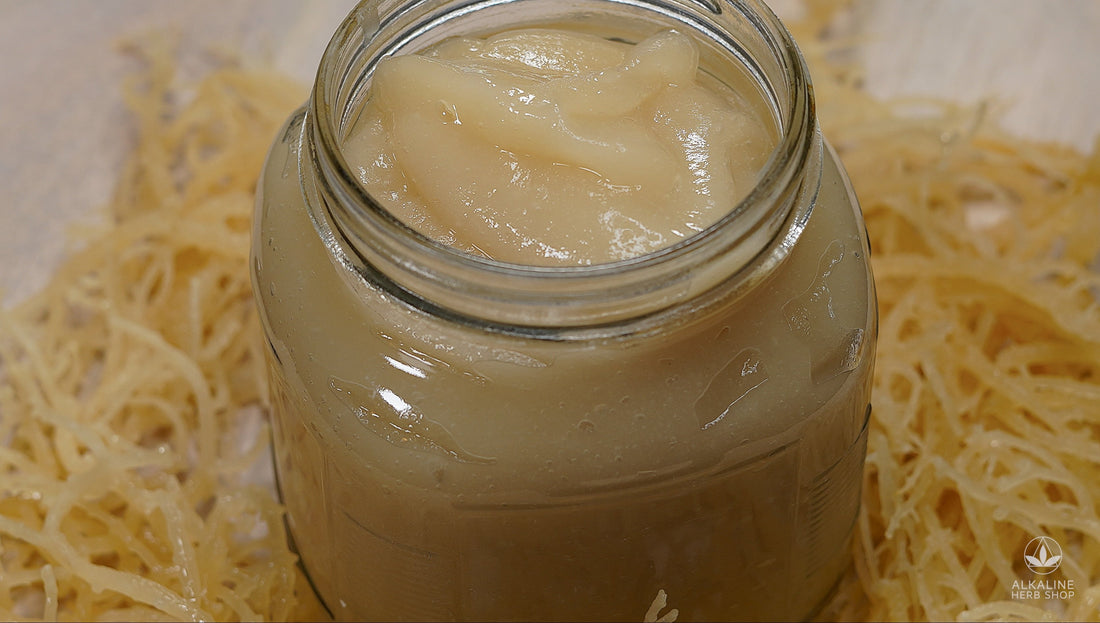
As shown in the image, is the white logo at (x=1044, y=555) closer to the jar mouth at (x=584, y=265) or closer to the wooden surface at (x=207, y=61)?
the jar mouth at (x=584, y=265)

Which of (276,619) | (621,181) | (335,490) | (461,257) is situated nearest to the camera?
(461,257)

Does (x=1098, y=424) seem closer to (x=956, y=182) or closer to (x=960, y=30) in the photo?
(x=956, y=182)

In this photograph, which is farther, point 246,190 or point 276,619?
point 246,190

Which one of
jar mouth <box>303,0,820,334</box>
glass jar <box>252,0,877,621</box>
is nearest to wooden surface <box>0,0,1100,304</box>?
glass jar <box>252,0,877,621</box>

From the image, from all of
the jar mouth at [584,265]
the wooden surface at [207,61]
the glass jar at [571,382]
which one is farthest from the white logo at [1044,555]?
the wooden surface at [207,61]

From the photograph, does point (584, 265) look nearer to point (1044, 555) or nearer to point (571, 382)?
point (571, 382)

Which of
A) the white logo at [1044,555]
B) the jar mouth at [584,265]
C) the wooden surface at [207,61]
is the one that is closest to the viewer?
the jar mouth at [584,265]

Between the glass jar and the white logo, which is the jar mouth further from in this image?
the white logo

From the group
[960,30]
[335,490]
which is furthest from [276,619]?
[960,30]
